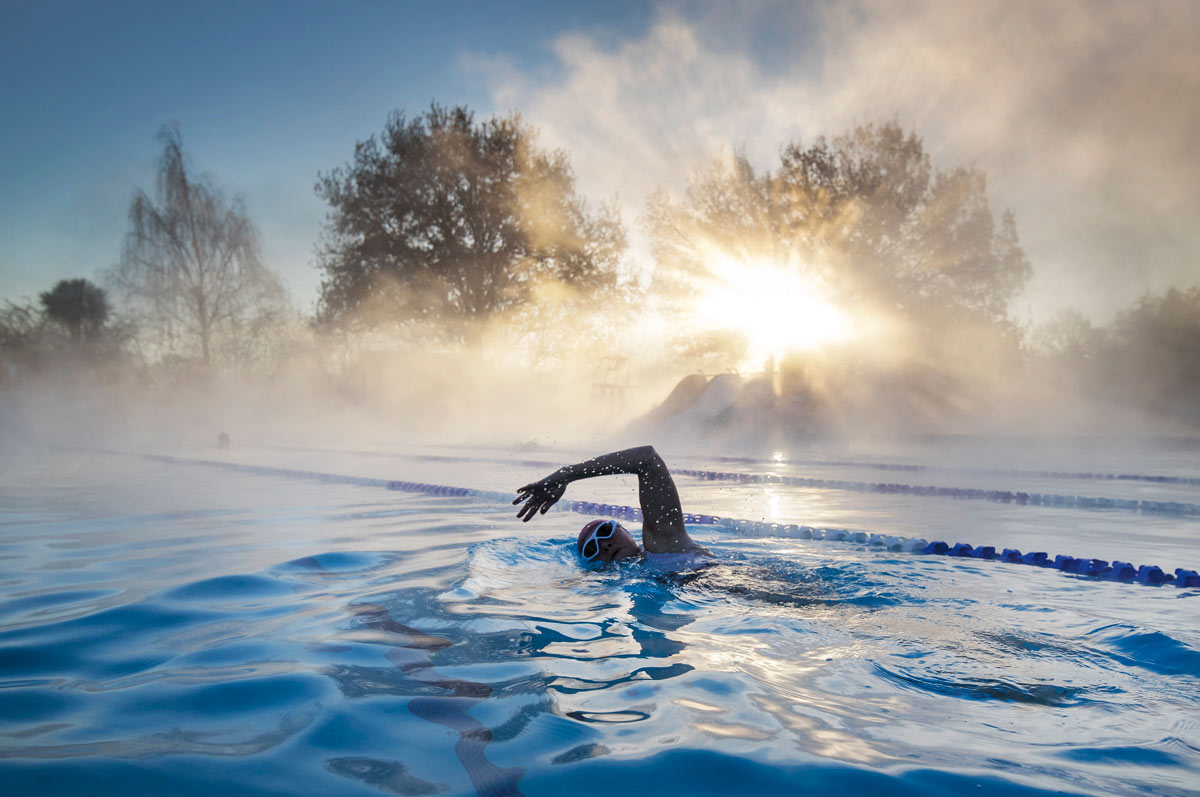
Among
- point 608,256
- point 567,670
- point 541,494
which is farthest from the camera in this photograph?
point 608,256

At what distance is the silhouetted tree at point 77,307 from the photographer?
2192 centimetres

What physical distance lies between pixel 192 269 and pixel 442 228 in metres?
6.99

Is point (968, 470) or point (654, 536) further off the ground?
point (968, 470)

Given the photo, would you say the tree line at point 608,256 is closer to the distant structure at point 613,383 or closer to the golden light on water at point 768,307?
the golden light on water at point 768,307

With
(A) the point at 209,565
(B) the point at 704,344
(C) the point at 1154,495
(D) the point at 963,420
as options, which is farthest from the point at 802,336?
(A) the point at 209,565

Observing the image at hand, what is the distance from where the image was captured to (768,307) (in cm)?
2230

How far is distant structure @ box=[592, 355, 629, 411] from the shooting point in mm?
22859

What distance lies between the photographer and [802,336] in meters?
21.5

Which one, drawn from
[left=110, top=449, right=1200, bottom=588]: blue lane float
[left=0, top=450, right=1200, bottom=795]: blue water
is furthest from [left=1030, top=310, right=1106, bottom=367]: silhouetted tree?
[left=110, top=449, right=1200, bottom=588]: blue lane float

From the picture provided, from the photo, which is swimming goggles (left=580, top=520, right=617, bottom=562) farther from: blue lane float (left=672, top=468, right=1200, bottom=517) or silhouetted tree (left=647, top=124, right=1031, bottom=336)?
silhouetted tree (left=647, top=124, right=1031, bottom=336)

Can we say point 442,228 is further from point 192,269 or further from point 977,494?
point 977,494

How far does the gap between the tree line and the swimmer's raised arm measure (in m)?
18.7

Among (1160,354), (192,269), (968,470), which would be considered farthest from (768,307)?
(192,269)

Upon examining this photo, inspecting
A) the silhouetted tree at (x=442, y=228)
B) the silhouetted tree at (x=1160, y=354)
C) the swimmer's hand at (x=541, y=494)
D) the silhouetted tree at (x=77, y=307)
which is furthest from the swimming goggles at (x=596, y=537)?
the silhouetted tree at (x=1160, y=354)
